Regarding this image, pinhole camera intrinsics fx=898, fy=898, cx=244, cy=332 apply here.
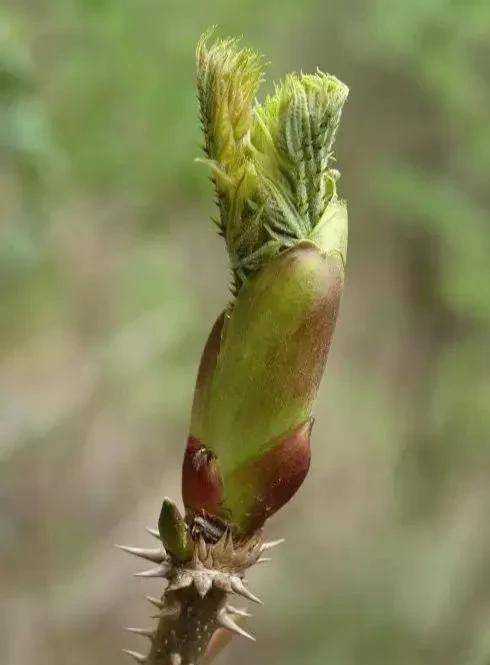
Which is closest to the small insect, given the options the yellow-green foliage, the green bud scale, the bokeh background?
the green bud scale

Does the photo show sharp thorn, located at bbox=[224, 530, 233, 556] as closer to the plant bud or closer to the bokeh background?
the plant bud

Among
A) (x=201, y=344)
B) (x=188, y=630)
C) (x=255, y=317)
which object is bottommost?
(x=188, y=630)

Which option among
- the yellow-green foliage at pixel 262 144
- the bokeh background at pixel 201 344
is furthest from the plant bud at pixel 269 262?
the bokeh background at pixel 201 344

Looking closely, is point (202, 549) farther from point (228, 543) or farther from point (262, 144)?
point (262, 144)

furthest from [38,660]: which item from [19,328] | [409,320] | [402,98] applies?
[402,98]

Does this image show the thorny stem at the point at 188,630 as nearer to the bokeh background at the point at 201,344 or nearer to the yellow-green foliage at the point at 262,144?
the yellow-green foliage at the point at 262,144

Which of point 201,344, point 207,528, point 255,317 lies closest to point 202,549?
point 207,528

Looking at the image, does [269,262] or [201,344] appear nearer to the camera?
[269,262]

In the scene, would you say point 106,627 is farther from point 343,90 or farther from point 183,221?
point 343,90
